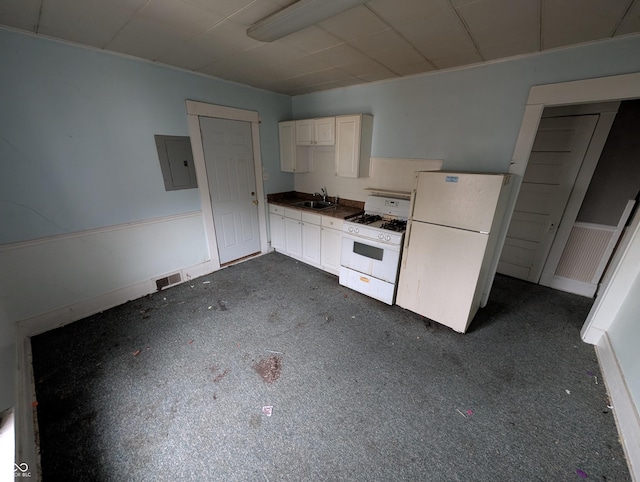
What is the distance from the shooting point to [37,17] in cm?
165

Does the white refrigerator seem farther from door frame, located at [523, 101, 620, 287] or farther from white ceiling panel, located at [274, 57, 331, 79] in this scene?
white ceiling panel, located at [274, 57, 331, 79]

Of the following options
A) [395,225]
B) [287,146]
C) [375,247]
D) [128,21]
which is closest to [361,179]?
[395,225]

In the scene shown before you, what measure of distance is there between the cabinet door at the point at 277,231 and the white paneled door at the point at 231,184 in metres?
0.27

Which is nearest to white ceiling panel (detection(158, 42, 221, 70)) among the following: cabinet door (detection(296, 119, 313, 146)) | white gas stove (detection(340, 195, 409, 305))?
cabinet door (detection(296, 119, 313, 146))

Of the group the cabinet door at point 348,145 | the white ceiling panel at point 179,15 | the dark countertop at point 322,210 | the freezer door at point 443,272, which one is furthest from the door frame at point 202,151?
the freezer door at point 443,272

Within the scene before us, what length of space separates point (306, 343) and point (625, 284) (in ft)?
9.18

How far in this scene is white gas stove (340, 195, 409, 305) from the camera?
8.67 ft

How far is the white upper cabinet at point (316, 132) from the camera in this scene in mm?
3276

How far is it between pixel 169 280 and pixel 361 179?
296 cm

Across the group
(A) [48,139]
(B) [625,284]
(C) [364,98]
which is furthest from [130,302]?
(B) [625,284]

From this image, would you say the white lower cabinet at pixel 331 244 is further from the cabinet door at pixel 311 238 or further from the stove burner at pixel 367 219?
the stove burner at pixel 367 219

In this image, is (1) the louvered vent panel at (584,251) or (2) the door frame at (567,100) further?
(1) the louvered vent panel at (584,251)

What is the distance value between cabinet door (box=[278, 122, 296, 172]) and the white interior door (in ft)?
10.6

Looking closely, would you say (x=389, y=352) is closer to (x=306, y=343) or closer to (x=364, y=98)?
(x=306, y=343)
